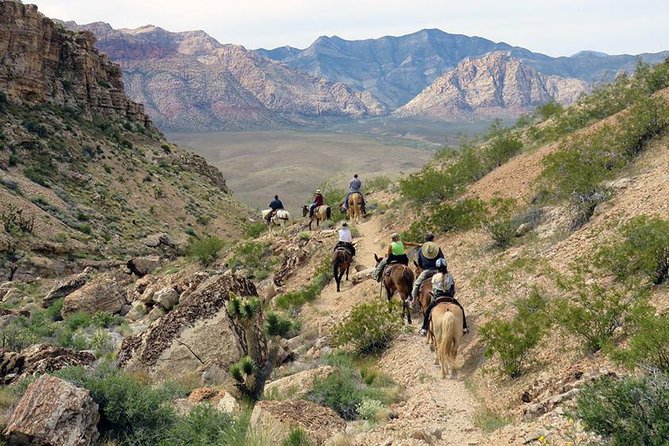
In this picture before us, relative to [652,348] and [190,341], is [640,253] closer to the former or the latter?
[652,348]

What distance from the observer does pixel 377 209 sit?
85.7 feet

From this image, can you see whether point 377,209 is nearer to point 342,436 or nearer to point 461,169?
point 461,169

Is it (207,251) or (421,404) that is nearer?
(421,404)

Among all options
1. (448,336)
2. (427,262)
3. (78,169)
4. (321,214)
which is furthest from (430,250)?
(78,169)

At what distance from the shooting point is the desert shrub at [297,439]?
6281 mm

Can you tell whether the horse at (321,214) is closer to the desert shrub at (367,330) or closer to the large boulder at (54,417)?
the desert shrub at (367,330)

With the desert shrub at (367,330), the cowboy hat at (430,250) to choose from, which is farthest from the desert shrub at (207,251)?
the cowboy hat at (430,250)

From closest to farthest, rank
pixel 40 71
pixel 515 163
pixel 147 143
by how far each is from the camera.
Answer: pixel 515 163
pixel 40 71
pixel 147 143

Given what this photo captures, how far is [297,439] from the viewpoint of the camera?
6.30 metres

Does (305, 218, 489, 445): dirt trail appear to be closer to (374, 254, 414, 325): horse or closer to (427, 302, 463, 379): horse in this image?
(427, 302, 463, 379): horse

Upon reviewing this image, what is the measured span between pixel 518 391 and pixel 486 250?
7.71m

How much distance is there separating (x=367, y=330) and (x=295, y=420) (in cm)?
478

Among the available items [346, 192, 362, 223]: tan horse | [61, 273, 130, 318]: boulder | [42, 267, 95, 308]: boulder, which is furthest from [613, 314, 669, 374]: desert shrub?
[42, 267, 95, 308]: boulder

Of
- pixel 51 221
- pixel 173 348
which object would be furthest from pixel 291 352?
pixel 51 221
